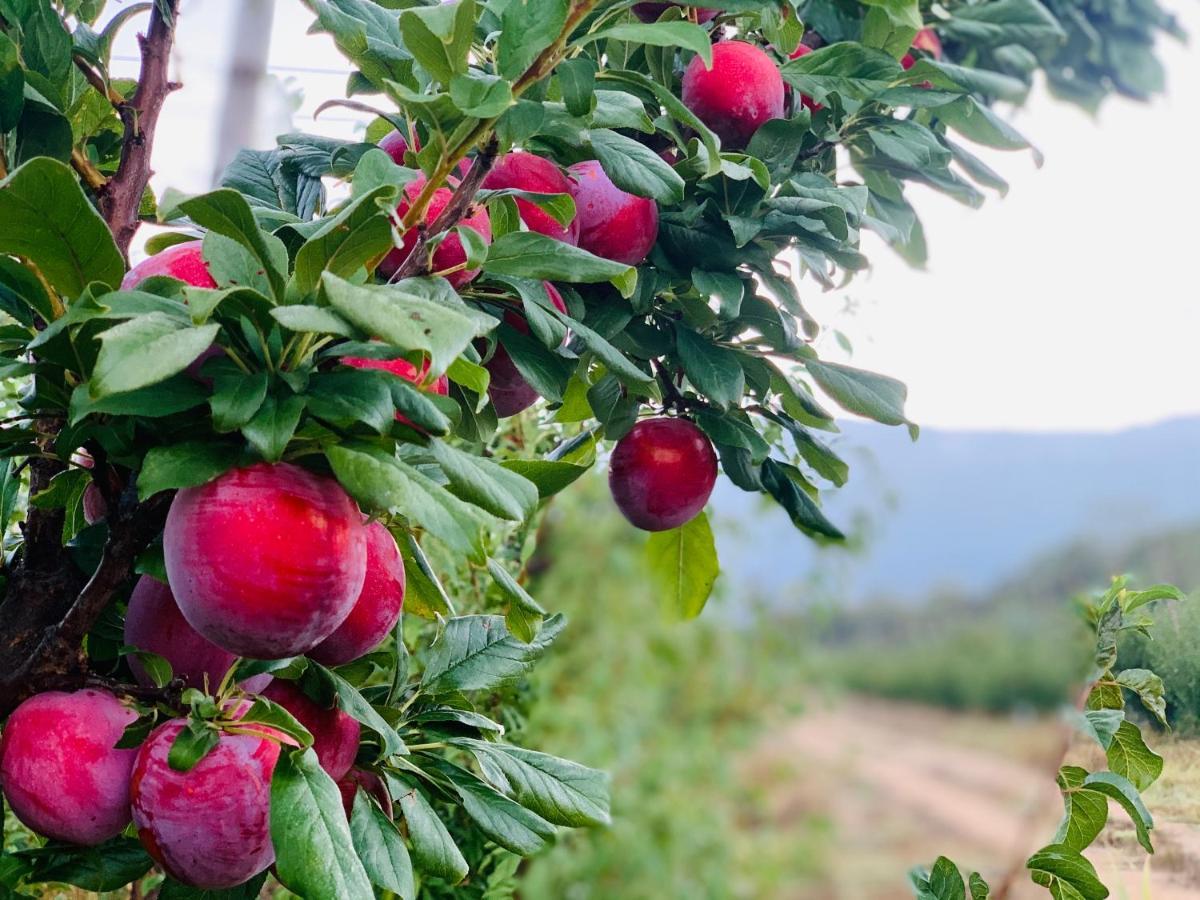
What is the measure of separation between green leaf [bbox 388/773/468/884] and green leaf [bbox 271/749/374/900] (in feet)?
0.25

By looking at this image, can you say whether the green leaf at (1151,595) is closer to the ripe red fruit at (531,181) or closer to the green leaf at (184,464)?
the ripe red fruit at (531,181)

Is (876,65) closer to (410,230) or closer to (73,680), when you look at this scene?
(410,230)

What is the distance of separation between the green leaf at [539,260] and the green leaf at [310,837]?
0.22 metres

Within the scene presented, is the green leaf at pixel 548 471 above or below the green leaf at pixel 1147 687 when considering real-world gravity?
above

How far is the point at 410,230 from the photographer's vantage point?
0.51m

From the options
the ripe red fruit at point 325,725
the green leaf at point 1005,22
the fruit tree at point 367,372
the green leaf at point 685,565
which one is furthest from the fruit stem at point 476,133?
the green leaf at point 1005,22

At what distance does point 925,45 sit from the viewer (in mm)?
967

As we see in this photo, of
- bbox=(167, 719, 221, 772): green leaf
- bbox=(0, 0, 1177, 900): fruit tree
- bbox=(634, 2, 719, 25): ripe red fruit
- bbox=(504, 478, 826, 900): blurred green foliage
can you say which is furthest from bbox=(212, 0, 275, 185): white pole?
bbox=(504, 478, 826, 900): blurred green foliage

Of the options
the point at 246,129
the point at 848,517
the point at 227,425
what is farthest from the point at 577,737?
the point at 227,425

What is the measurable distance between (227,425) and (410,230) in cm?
15

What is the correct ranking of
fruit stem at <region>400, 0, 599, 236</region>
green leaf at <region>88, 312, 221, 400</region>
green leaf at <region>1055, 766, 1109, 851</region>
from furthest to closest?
1. green leaf at <region>1055, 766, 1109, 851</region>
2. fruit stem at <region>400, 0, 599, 236</region>
3. green leaf at <region>88, 312, 221, 400</region>

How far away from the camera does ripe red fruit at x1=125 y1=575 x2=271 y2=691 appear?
19.9 inches

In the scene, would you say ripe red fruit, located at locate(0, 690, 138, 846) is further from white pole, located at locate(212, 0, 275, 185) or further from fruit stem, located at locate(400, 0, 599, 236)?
white pole, located at locate(212, 0, 275, 185)

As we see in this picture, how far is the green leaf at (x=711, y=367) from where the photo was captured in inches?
25.7
